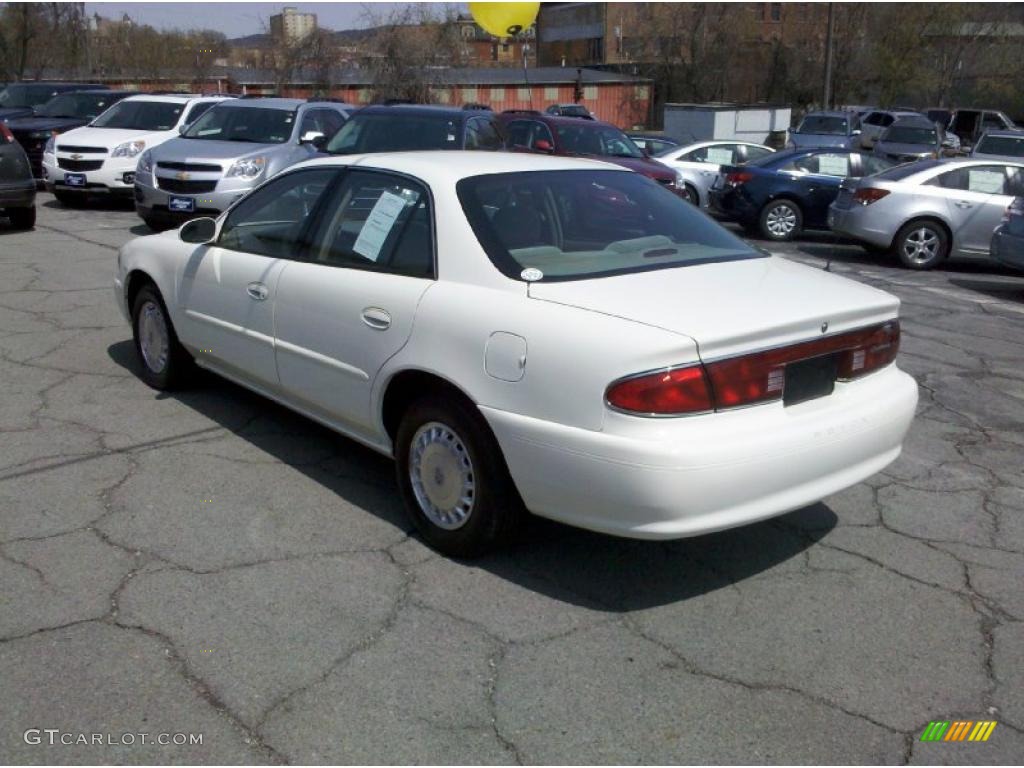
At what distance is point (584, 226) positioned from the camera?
Answer: 14.9 ft

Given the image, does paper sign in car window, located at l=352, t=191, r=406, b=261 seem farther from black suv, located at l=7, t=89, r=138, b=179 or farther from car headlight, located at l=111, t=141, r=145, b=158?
black suv, located at l=7, t=89, r=138, b=179

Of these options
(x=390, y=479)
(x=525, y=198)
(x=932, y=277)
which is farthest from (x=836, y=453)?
(x=932, y=277)

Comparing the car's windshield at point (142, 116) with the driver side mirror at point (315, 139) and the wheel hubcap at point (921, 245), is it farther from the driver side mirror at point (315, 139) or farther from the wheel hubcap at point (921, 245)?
the wheel hubcap at point (921, 245)

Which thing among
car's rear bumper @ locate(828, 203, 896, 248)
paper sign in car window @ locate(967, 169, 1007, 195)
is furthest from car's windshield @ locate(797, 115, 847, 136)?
car's rear bumper @ locate(828, 203, 896, 248)

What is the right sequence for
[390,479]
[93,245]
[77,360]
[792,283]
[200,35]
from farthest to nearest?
[200,35] < [93,245] < [77,360] < [390,479] < [792,283]

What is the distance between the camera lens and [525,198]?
4.45 metres

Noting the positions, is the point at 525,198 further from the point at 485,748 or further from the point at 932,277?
the point at 932,277

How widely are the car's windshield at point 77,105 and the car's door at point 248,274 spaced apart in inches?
548

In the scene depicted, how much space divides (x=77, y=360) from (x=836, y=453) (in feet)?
17.2

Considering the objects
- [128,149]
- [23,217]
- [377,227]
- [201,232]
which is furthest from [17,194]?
[377,227]

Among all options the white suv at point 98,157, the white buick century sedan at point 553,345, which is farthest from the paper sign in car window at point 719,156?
the white buick century sedan at point 553,345

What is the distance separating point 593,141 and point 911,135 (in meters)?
15.0

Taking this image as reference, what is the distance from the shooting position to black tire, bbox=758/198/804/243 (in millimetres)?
15437

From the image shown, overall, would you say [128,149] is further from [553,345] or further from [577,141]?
[553,345]
